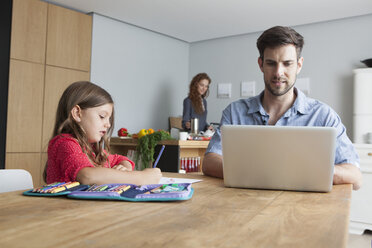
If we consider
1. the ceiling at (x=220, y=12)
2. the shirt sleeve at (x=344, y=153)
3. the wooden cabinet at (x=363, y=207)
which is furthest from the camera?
the ceiling at (x=220, y=12)

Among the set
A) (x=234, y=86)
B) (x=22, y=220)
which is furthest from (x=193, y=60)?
(x=22, y=220)

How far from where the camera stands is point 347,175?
1.13 meters

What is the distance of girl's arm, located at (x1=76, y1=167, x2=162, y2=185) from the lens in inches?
39.4

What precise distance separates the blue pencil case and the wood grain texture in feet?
11.2

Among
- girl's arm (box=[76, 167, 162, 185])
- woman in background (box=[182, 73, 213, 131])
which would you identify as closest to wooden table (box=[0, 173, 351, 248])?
girl's arm (box=[76, 167, 162, 185])

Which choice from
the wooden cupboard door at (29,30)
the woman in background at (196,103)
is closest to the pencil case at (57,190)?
the wooden cupboard door at (29,30)

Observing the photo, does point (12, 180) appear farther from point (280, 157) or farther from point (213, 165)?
point (280, 157)

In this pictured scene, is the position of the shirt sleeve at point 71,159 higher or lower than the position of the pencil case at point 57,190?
higher

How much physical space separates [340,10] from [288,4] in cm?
72

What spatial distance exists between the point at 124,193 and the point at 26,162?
3.68m

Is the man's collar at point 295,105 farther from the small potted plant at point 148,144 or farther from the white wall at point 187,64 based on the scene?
the white wall at point 187,64

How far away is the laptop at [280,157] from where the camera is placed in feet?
3.00

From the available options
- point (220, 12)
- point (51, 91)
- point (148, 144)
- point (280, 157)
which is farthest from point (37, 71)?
point (280, 157)

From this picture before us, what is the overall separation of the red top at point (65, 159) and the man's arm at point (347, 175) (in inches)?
30.3
